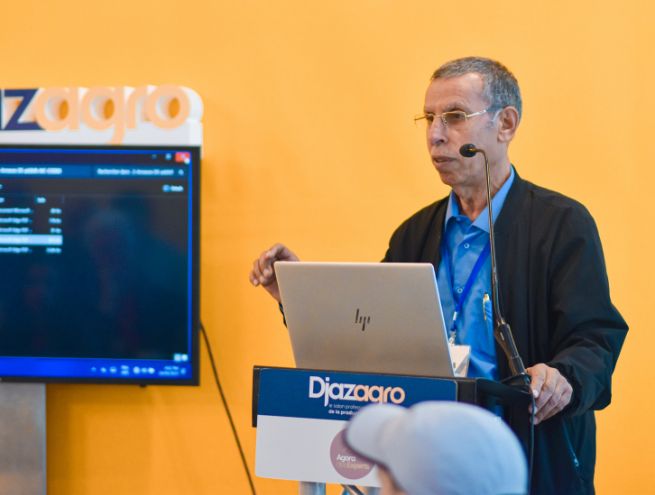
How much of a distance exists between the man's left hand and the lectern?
0.11ft

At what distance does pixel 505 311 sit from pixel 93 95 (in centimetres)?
187

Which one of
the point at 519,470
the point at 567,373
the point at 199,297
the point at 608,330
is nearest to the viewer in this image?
the point at 519,470

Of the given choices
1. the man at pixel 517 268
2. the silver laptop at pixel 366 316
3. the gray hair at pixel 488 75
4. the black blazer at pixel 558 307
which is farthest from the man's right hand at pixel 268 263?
the gray hair at pixel 488 75

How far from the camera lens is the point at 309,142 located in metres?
3.30

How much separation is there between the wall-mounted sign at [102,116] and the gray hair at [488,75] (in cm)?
122


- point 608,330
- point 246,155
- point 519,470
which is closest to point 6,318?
point 246,155

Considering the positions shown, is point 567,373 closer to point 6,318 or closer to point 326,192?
point 326,192

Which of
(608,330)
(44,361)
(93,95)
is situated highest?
(93,95)

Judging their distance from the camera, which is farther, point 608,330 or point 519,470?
point 608,330

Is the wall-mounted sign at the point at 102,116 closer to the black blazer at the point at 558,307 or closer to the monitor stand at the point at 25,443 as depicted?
the monitor stand at the point at 25,443

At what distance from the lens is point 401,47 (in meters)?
3.24

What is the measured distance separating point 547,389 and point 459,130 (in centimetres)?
78

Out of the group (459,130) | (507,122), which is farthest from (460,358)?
(507,122)

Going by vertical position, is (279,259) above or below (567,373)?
above
